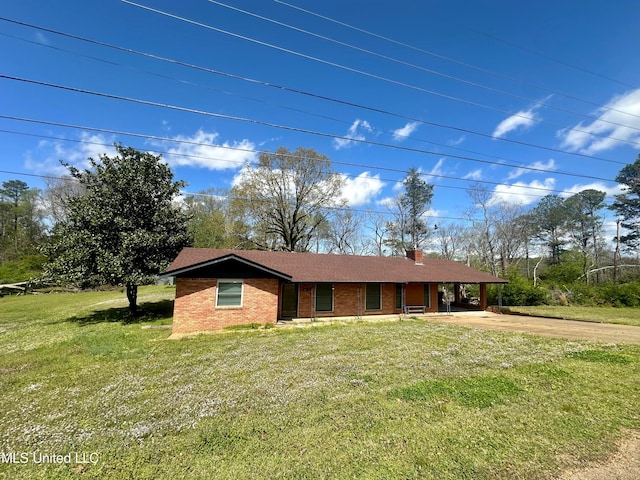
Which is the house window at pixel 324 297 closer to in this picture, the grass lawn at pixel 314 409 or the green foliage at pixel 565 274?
the grass lawn at pixel 314 409

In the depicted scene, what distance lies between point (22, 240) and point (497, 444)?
52966 millimetres

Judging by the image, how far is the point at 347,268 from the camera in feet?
60.2

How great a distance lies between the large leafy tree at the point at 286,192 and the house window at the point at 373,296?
12608mm

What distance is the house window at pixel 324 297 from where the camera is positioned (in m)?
16.5

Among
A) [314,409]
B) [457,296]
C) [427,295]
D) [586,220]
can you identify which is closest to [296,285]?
[427,295]

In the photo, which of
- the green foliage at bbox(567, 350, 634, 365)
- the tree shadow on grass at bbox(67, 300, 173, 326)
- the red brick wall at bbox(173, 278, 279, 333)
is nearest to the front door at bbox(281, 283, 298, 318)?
the red brick wall at bbox(173, 278, 279, 333)

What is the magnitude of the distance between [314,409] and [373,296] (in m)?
13.2

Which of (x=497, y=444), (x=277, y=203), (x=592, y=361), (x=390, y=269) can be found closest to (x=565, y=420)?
(x=497, y=444)

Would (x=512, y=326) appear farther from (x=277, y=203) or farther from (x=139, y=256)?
(x=277, y=203)

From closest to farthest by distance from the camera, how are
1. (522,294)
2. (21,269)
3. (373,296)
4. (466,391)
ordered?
(466,391) → (373,296) → (522,294) → (21,269)

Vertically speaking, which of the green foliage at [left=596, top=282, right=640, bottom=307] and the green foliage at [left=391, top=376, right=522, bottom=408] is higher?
the green foliage at [left=596, top=282, right=640, bottom=307]

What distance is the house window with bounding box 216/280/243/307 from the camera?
515 inches

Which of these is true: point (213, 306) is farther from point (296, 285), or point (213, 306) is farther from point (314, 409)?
point (314, 409)

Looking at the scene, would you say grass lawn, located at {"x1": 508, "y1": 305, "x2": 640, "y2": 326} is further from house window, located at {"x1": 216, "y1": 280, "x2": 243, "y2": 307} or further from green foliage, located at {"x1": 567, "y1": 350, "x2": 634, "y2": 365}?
house window, located at {"x1": 216, "y1": 280, "x2": 243, "y2": 307}
